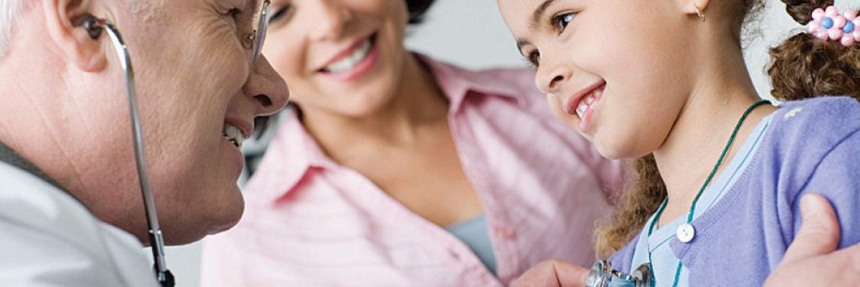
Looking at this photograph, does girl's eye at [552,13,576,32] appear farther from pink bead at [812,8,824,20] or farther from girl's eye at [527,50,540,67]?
pink bead at [812,8,824,20]

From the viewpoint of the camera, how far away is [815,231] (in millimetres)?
1101

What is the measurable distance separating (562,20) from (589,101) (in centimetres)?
10

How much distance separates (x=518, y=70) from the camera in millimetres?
2408

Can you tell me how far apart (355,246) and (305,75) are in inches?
12.5

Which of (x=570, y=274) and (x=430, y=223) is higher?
(x=570, y=274)

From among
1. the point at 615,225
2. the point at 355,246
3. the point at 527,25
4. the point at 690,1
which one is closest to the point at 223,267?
the point at 355,246

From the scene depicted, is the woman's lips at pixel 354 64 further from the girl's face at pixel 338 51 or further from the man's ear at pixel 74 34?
the man's ear at pixel 74 34

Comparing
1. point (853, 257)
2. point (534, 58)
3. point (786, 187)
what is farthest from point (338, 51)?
point (853, 257)

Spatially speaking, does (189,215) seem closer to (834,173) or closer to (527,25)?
(527,25)

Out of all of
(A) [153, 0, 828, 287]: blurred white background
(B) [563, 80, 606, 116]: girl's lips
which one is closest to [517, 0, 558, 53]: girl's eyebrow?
(B) [563, 80, 606, 116]: girl's lips

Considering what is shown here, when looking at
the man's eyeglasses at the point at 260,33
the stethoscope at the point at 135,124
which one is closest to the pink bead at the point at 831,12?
the man's eyeglasses at the point at 260,33

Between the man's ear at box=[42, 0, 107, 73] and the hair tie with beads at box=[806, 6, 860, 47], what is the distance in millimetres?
788

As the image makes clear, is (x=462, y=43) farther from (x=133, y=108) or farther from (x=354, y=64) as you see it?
(x=133, y=108)

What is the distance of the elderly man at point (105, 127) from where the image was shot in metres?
1.12
